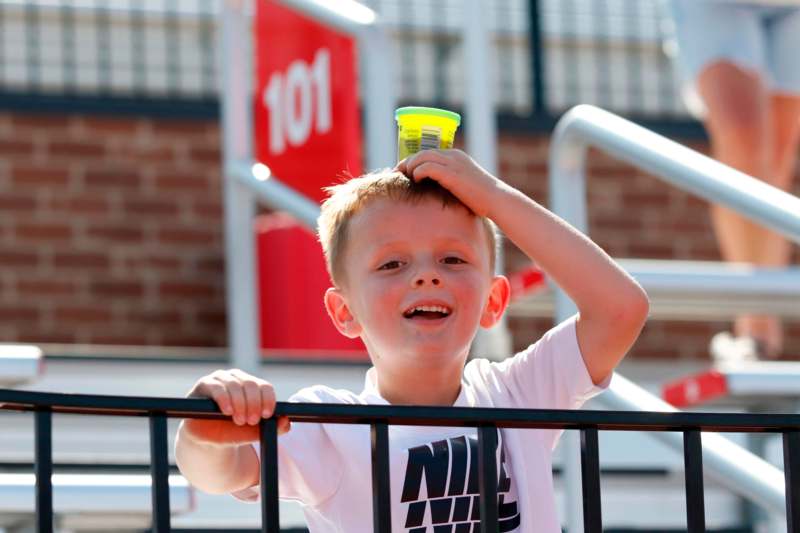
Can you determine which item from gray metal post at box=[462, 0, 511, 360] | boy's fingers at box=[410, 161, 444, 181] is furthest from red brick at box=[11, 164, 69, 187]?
boy's fingers at box=[410, 161, 444, 181]

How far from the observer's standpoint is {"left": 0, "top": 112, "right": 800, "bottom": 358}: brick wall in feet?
21.2

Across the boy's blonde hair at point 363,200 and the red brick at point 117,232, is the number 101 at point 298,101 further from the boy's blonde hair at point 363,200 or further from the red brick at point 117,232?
the red brick at point 117,232

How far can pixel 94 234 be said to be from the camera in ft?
21.6

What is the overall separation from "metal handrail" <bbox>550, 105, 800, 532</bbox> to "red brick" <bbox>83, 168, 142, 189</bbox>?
3.41 metres

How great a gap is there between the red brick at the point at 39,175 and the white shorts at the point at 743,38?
2.58m

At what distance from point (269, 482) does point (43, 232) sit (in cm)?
474

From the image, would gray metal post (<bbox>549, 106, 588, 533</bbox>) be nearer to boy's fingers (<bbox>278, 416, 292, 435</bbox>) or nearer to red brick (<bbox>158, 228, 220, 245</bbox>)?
boy's fingers (<bbox>278, 416, 292, 435</bbox>)

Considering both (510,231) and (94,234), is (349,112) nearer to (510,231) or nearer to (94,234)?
(510,231)

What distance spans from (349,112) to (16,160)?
2.64 m

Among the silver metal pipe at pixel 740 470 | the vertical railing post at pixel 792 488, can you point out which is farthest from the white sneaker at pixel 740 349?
the vertical railing post at pixel 792 488

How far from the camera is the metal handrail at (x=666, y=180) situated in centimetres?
284

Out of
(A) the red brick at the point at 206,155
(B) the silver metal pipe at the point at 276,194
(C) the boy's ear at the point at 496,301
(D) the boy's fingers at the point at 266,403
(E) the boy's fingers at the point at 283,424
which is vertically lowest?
(E) the boy's fingers at the point at 283,424

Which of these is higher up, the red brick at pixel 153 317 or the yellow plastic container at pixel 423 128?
the red brick at pixel 153 317

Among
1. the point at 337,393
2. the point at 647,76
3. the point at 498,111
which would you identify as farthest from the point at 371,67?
the point at 647,76
